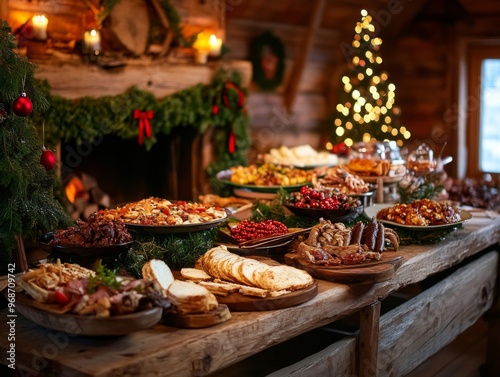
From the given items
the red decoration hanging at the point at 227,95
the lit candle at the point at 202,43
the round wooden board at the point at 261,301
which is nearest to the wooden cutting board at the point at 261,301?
the round wooden board at the point at 261,301

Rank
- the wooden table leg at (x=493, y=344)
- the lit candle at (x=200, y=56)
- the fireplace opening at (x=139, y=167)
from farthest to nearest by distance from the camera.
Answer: the fireplace opening at (x=139, y=167), the lit candle at (x=200, y=56), the wooden table leg at (x=493, y=344)

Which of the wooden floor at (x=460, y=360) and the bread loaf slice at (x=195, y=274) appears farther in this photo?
the wooden floor at (x=460, y=360)

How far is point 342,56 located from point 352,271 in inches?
222

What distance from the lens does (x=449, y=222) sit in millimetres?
3328

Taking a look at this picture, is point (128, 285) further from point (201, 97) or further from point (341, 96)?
point (341, 96)

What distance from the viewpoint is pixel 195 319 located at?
2137 mm

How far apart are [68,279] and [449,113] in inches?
249

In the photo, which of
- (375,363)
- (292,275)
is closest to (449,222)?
(375,363)

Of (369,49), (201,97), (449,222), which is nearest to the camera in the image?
(449,222)

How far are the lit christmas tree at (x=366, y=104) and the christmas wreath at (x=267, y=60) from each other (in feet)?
2.10

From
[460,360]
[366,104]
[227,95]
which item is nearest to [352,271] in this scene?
[460,360]

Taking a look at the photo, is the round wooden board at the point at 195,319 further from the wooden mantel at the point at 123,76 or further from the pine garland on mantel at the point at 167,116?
the wooden mantel at the point at 123,76

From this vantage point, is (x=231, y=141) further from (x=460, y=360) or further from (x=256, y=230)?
(x=256, y=230)

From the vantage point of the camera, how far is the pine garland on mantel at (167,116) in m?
4.70
